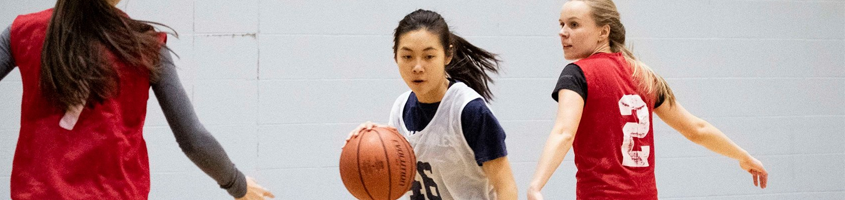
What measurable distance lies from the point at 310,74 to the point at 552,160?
2203mm

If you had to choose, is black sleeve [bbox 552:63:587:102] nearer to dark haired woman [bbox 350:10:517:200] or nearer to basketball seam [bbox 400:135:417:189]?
dark haired woman [bbox 350:10:517:200]

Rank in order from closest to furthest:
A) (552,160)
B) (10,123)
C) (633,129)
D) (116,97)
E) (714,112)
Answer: (116,97), (552,160), (633,129), (10,123), (714,112)

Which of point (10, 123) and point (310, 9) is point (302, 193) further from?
point (10, 123)

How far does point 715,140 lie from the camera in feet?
9.48

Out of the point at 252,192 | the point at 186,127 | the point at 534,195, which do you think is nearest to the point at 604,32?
the point at 534,195

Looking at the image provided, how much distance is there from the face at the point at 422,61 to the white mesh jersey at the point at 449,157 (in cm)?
7

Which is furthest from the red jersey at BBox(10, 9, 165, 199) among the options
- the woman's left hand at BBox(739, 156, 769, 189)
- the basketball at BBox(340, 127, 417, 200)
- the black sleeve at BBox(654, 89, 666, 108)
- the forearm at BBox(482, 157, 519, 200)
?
the woman's left hand at BBox(739, 156, 769, 189)

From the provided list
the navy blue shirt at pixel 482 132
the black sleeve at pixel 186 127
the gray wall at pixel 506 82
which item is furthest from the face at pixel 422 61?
the gray wall at pixel 506 82

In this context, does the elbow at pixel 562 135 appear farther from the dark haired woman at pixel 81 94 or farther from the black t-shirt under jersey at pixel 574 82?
the dark haired woman at pixel 81 94

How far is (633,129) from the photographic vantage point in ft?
8.34

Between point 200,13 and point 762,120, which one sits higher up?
point 200,13

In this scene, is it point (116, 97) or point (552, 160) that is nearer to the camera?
point (116, 97)

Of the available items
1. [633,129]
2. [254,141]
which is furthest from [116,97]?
[254,141]

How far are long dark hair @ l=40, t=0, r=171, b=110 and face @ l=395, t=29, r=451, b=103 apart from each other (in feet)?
3.21
